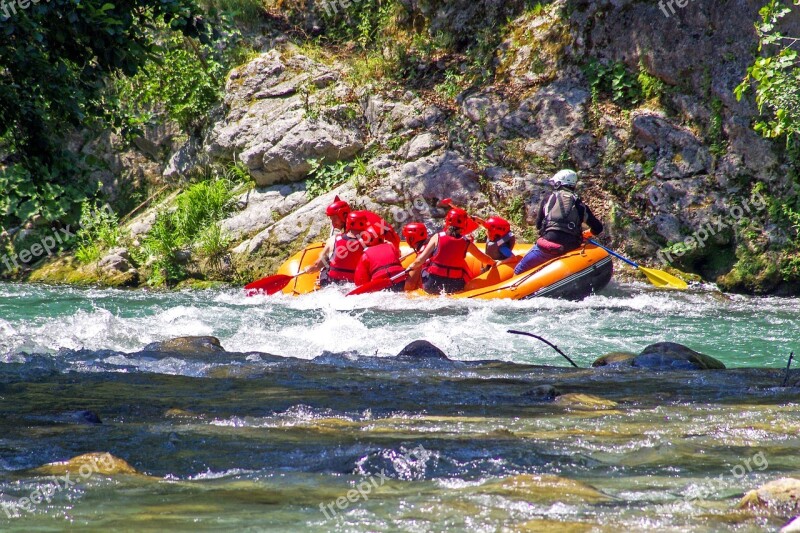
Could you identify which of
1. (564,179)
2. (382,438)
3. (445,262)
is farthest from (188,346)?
(564,179)

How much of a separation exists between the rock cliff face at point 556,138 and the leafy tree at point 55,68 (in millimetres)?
8808

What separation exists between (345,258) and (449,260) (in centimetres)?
154

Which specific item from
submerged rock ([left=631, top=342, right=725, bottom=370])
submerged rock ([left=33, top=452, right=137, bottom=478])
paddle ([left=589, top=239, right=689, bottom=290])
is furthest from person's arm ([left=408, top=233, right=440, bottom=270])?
submerged rock ([left=33, top=452, right=137, bottom=478])

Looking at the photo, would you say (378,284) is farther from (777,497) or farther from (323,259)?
(777,497)

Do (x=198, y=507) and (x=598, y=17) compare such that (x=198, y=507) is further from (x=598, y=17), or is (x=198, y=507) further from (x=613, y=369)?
(x=598, y=17)

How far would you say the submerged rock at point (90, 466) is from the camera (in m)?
3.18

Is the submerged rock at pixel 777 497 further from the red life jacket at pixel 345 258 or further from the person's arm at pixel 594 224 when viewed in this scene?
the red life jacket at pixel 345 258

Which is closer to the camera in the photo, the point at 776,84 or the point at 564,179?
the point at 564,179

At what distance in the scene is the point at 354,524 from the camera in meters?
2.60

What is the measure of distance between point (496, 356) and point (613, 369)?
1.82 m

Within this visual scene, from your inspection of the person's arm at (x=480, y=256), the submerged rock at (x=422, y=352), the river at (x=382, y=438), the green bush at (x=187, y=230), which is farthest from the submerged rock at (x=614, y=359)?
the green bush at (x=187, y=230)

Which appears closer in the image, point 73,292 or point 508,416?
point 508,416

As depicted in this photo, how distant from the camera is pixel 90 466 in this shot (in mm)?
3207

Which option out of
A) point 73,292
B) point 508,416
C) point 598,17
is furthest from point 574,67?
point 508,416
